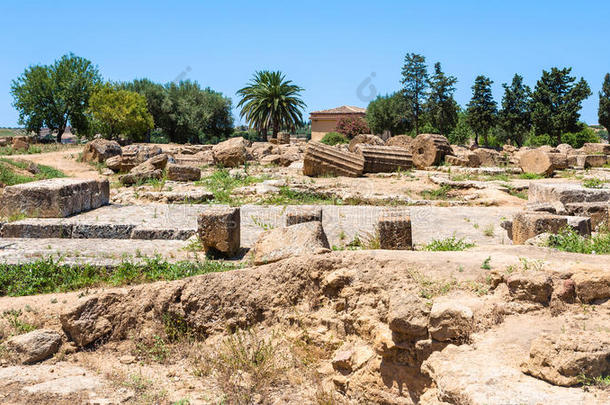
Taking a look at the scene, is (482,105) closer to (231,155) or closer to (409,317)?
(231,155)

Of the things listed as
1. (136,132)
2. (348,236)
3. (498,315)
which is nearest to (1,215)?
(348,236)

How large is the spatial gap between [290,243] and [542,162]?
42.2 feet

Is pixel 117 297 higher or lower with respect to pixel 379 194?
lower

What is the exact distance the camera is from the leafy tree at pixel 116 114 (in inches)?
1233

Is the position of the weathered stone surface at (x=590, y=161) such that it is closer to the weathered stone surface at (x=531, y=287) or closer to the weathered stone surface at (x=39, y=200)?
the weathered stone surface at (x=531, y=287)

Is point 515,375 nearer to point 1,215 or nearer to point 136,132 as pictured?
point 1,215

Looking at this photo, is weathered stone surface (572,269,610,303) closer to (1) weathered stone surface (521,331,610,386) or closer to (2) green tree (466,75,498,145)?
(1) weathered stone surface (521,331,610,386)

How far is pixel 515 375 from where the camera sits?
308cm

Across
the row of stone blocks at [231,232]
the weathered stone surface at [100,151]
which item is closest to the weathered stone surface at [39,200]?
the row of stone blocks at [231,232]

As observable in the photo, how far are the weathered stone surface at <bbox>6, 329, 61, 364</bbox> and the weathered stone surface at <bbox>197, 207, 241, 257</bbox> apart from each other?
2198 millimetres

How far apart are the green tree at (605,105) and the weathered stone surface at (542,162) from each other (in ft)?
93.6

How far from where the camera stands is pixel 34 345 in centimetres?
475

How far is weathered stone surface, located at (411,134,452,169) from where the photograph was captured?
59.6 ft

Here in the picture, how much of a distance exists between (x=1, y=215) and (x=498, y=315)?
844 centimetres
